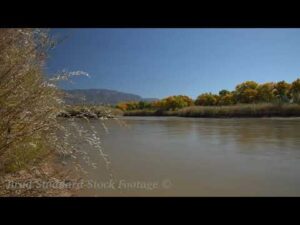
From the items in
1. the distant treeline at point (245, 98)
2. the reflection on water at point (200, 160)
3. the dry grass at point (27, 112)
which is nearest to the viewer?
the dry grass at point (27, 112)

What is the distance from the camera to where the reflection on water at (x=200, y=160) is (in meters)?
3.60

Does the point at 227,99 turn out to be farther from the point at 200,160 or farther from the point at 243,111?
the point at 200,160

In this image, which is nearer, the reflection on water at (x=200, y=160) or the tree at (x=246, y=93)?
the reflection on water at (x=200, y=160)

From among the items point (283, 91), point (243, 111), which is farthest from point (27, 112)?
point (283, 91)

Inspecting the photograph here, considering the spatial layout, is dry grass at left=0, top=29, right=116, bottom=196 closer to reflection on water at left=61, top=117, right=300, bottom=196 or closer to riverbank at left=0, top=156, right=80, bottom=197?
riverbank at left=0, top=156, right=80, bottom=197

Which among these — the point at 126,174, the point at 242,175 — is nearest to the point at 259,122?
the point at 242,175

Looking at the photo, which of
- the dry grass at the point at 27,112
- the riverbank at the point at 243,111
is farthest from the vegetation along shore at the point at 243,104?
the dry grass at the point at 27,112

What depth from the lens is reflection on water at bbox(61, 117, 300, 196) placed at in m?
3.60

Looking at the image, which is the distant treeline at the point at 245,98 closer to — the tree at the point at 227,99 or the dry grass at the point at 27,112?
the tree at the point at 227,99

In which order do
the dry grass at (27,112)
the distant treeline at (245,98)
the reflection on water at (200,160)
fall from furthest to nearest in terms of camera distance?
the distant treeline at (245,98) → the reflection on water at (200,160) → the dry grass at (27,112)

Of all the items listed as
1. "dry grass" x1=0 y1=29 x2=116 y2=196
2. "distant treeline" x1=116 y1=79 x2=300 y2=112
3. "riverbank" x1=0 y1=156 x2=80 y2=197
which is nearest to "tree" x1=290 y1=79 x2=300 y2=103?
"distant treeline" x1=116 y1=79 x2=300 y2=112

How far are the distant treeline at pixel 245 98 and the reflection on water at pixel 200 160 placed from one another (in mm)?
528
